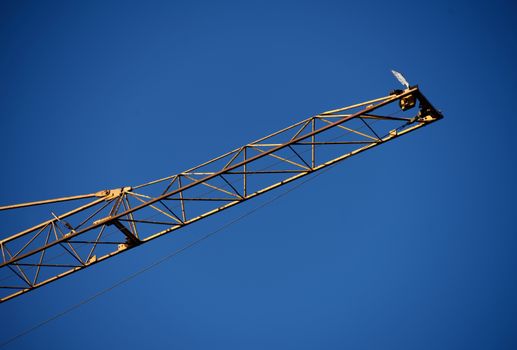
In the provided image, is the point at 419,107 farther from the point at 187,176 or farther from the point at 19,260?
the point at 19,260

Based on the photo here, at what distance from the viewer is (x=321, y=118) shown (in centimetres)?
1995

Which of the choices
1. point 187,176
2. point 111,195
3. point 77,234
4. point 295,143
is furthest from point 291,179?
point 77,234

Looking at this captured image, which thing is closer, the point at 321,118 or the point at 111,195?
the point at 321,118

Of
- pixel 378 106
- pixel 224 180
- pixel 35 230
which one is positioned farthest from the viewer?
pixel 35 230

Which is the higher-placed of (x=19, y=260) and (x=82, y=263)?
(x=19, y=260)

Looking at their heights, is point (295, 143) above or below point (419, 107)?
above

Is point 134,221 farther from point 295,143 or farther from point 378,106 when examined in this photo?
point 378,106

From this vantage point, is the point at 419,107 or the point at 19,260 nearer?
the point at 419,107

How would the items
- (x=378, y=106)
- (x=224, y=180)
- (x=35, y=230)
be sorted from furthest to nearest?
(x=35, y=230), (x=224, y=180), (x=378, y=106)

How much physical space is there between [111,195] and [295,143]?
8.32 meters

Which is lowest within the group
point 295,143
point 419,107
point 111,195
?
point 419,107

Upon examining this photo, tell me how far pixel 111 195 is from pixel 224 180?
5.18 m

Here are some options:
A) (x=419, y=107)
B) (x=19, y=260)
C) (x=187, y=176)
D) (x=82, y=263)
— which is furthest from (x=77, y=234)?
(x=419, y=107)

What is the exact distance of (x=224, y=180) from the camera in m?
20.5
